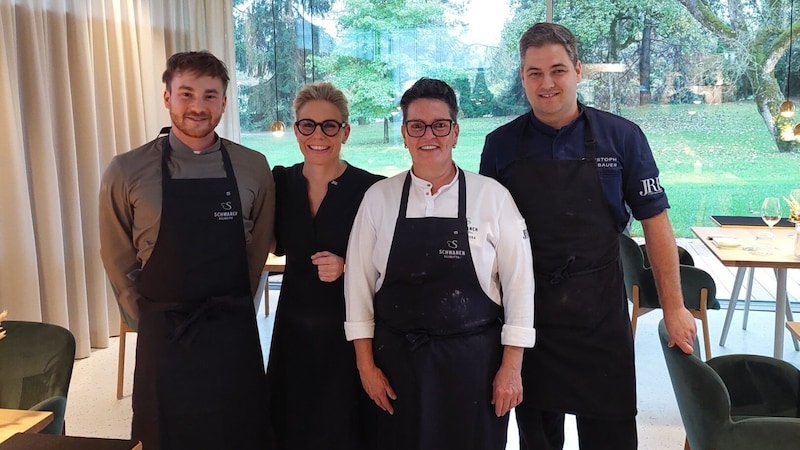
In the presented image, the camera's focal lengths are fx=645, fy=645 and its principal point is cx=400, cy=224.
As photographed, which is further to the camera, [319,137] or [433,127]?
[319,137]

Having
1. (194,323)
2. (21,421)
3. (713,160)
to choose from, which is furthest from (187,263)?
(713,160)

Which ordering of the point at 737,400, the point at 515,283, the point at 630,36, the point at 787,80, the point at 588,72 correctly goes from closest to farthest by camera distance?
the point at 515,283 < the point at 737,400 < the point at 787,80 < the point at 630,36 < the point at 588,72

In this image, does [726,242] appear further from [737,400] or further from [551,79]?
[551,79]

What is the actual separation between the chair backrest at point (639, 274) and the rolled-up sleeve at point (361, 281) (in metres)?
2.36

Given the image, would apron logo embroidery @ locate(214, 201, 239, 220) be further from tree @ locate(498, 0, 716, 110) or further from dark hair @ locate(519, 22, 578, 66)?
tree @ locate(498, 0, 716, 110)

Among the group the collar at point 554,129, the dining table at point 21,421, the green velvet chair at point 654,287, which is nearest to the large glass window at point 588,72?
the green velvet chair at point 654,287

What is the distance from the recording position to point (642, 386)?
3.64m

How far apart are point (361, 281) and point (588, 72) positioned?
4.05 metres

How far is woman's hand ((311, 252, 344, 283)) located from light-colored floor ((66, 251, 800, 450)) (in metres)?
1.52

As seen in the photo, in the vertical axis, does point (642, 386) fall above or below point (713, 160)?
below

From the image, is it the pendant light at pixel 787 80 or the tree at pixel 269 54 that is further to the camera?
the tree at pixel 269 54

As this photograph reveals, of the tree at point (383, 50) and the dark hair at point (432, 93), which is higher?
the tree at point (383, 50)

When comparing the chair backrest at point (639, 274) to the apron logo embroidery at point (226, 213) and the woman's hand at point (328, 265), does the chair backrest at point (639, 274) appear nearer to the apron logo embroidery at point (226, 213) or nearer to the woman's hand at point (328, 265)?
the woman's hand at point (328, 265)

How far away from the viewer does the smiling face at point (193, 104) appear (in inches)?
75.3
